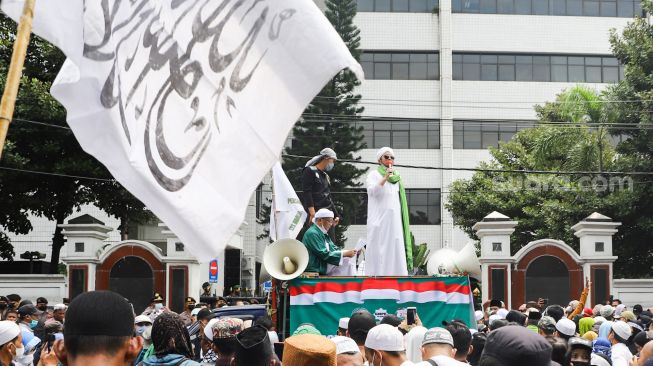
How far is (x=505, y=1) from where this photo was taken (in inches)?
1857

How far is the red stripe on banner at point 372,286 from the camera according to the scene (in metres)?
10.4

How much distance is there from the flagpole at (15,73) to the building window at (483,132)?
140 feet

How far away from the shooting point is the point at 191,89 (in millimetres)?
5691

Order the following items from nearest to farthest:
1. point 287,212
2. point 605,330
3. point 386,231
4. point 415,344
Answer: point 415,344, point 605,330, point 386,231, point 287,212

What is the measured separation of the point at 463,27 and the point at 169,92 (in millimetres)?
42648

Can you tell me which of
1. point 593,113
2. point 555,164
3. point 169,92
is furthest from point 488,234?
point 169,92

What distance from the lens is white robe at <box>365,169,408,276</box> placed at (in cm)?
1210

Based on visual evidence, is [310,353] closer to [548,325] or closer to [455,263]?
[548,325]

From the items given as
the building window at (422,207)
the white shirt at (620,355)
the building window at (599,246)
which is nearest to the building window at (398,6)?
the building window at (422,207)

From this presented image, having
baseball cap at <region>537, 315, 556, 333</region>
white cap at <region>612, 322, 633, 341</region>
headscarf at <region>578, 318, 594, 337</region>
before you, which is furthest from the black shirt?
baseball cap at <region>537, 315, 556, 333</region>

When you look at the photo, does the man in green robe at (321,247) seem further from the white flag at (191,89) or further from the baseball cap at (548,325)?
the white flag at (191,89)

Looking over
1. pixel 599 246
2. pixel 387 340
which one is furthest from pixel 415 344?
pixel 599 246

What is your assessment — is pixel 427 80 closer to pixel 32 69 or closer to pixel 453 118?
pixel 453 118

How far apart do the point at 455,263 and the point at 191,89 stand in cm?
931
